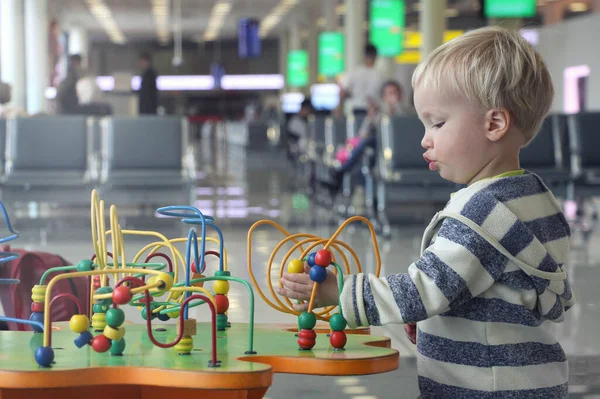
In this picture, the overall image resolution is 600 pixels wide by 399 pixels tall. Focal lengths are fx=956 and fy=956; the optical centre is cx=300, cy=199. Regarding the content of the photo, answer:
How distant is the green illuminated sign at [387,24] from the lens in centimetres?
1934

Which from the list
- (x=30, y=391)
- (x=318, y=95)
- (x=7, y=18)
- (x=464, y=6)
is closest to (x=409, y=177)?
(x=30, y=391)

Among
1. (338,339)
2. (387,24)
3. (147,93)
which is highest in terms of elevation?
(387,24)

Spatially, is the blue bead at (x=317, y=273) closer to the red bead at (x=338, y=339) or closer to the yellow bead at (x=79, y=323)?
the red bead at (x=338, y=339)

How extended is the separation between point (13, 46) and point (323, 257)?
54.7 ft

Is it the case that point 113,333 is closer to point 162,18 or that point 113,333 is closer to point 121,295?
point 121,295

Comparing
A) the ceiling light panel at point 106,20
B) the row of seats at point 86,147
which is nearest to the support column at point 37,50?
the ceiling light panel at point 106,20

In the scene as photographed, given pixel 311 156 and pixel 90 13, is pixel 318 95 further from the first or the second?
pixel 311 156

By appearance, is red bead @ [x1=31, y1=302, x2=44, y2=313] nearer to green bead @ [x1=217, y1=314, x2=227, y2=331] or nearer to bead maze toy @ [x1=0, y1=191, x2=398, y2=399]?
bead maze toy @ [x1=0, y1=191, x2=398, y2=399]

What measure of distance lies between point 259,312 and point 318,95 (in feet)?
106

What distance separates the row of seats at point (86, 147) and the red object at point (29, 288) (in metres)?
5.67

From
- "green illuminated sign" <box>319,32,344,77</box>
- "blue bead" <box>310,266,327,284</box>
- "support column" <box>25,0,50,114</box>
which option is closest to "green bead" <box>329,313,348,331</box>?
"blue bead" <box>310,266,327,284</box>

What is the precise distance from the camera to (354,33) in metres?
21.2

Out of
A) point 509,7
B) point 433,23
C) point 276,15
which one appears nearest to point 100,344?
point 509,7

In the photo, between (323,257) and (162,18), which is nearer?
(323,257)
